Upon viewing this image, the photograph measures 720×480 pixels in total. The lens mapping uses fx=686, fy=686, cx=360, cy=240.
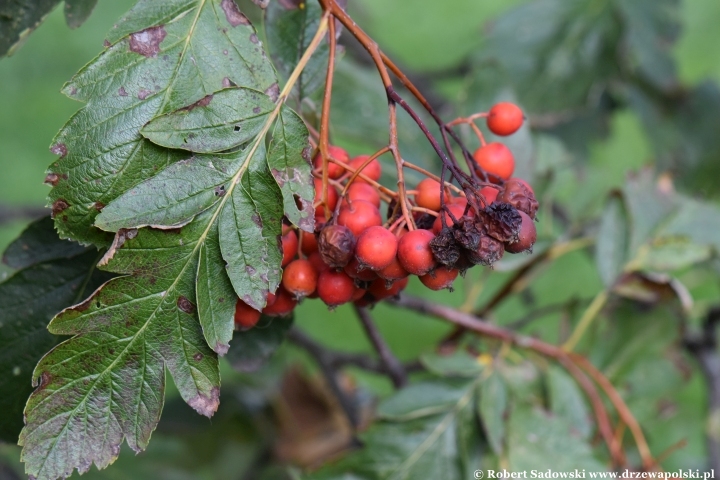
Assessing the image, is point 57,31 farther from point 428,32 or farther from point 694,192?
point 694,192

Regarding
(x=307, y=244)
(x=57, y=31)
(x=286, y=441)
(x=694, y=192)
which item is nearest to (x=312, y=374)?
(x=286, y=441)

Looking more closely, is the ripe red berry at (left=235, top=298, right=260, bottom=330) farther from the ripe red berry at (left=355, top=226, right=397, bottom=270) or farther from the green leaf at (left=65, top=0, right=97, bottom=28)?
the green leaf at (left=65, top=0, right=97, bottom=28)

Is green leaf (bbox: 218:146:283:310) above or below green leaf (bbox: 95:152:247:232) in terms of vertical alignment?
below

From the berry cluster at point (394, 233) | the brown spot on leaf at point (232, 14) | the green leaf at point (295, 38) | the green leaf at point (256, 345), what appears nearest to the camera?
the berry cluster at point (394, 233)

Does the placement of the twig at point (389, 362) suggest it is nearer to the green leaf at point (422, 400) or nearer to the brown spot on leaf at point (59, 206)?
the green leaf at point (422, 400)

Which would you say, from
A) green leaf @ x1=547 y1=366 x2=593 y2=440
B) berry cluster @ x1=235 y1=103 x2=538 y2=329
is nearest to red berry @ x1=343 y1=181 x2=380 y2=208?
berry cluster @ x1=235 y1=103 x2=538 y2=329

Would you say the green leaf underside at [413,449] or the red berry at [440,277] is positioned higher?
the red berry at [440,277]

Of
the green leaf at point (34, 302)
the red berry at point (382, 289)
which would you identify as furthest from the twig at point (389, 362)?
the green leaf at point (34, 302)

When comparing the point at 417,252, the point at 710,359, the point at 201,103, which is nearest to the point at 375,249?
the point at 417,252
